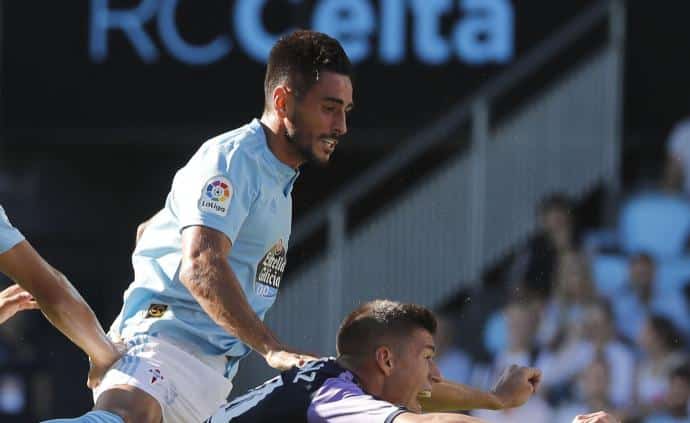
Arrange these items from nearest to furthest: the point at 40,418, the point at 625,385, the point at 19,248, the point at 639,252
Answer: the point at 19,248
the point at 625,385
the point at 639,252
the point at 40,418

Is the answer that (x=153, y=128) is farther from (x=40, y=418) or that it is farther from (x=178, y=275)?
(x=178, y=275)

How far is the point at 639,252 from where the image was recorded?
37.4 ft

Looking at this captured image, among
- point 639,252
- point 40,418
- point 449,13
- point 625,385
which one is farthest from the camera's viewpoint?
point 449,13

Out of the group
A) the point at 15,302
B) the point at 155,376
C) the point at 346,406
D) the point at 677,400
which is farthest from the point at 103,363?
the point at 677,400

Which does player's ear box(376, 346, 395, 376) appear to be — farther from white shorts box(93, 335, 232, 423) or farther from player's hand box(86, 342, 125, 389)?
player's hand box(86, 342, 125, 389)

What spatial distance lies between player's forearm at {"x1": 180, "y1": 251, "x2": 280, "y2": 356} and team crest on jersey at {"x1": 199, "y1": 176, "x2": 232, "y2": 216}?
158 mm

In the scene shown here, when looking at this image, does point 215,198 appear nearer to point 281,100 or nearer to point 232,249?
point 232,249

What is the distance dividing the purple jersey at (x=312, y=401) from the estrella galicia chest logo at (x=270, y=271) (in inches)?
29.4

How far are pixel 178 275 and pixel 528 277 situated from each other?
5912 mm

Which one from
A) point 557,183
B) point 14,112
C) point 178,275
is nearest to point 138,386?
point 178,275

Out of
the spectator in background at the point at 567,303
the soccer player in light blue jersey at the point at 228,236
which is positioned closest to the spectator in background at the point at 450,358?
the spectator in background at the point at 567,303

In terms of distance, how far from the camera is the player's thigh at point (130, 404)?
5.70 meters

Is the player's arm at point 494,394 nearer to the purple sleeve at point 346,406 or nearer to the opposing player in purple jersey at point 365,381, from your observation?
the opposing player in purple jersey at point 365,381

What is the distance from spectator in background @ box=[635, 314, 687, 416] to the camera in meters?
10.4
